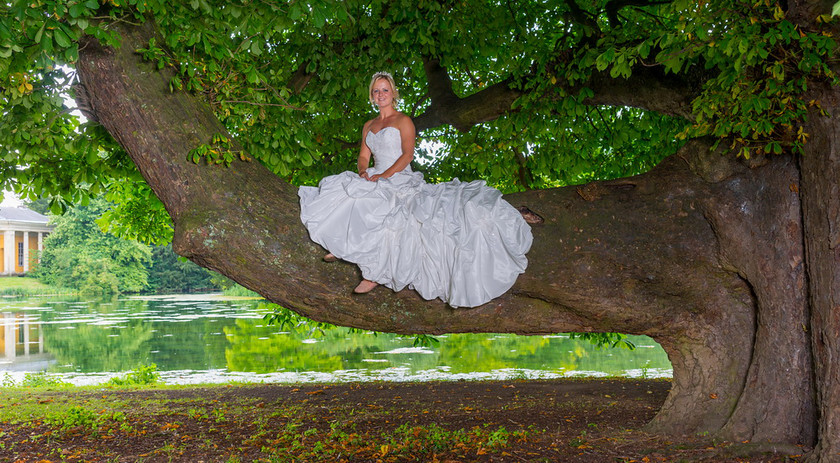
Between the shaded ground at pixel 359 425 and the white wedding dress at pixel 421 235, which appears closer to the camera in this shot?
the white wedding dress at pixel 421 235

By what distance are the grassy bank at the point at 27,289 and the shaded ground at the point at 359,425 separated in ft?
130

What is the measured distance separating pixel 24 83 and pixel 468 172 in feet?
19.5

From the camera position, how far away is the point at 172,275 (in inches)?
1896

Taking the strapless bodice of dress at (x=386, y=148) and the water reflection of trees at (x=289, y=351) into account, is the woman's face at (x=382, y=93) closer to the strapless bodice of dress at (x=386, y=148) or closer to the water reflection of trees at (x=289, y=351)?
the strapless bodice of dress at (x=386, y=148)

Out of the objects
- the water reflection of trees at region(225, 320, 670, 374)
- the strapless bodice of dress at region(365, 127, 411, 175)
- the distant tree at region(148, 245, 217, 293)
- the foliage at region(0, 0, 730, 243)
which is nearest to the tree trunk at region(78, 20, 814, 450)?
the foliage at region(0, 0, 730, 243)

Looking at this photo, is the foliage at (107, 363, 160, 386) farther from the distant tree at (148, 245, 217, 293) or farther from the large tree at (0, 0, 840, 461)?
the distant tree at (148, 245, 217, 293)

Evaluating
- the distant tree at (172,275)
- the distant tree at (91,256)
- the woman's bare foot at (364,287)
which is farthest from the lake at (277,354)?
the distant tree at (172,275)

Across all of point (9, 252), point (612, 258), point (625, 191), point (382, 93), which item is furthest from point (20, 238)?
point (612, 258)

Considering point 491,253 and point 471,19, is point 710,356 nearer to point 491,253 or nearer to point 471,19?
point 491,253

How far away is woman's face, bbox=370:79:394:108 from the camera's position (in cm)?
510

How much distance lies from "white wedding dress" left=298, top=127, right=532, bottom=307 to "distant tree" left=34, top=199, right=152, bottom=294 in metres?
40.8

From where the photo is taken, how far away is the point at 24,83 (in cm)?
521

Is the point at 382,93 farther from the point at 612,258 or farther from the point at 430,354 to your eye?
the point at 430,354

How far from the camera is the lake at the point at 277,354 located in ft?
44.8
